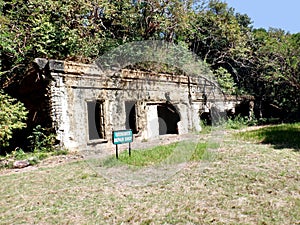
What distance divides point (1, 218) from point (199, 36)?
17339mm

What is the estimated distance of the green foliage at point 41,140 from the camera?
870 cm

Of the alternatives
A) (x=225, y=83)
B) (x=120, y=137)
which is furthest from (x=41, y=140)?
(x=225, y=83)

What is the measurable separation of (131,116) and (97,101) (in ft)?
6.49

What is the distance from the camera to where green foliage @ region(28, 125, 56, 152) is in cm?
870

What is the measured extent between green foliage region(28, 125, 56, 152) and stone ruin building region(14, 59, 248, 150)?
249 mm

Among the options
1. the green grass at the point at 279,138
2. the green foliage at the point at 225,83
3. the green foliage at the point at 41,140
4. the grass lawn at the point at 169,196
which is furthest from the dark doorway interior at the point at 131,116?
the green foliage at the point at 225,83

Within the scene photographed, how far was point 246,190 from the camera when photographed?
464 centimetres

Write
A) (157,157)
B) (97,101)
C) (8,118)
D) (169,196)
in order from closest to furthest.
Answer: (169,196) → (157,157) → (8,118) → (97,101)

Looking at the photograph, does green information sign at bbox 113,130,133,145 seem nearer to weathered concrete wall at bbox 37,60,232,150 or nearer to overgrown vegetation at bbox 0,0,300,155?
weathered concrete wall at bbox 37,60,232,150

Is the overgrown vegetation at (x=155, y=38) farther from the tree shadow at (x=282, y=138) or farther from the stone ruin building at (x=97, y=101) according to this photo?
the tree shadow at (x=282, y=138)

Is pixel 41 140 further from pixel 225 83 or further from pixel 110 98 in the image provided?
pixel 225 83

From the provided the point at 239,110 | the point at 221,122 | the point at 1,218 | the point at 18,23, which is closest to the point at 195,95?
the point at 221,122

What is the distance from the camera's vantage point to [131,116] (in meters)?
11.5

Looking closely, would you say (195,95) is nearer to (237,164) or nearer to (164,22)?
(164,22)
